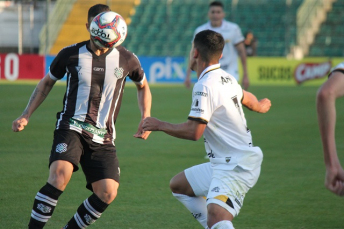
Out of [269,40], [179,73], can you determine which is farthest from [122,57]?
[269,40]

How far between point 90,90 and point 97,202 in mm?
1072

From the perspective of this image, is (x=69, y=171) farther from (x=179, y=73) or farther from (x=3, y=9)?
(x=3, y=9)

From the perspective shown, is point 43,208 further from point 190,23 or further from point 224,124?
point 190,23

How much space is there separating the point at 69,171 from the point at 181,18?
101 ft

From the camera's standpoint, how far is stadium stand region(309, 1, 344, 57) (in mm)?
33719

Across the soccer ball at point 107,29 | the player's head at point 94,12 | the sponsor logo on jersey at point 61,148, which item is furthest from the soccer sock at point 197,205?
the player's head at point 94,12

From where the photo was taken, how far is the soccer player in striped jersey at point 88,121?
18.8 ft

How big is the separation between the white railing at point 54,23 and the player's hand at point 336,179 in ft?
88.4

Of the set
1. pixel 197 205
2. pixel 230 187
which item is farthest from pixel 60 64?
pixel 230 187

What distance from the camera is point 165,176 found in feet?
30.2

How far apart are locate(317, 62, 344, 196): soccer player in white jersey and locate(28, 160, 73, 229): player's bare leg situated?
2.64m

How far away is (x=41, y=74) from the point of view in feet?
92.7

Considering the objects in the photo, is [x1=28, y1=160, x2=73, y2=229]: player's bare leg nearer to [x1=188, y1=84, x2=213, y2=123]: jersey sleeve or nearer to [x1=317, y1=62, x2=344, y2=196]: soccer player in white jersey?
[x1=188, y1=84, x2=213, y2=123]: jersey sleeve

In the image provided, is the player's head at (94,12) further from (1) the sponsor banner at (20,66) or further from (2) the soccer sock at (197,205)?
(1) the sponsor banner at (20,66)
